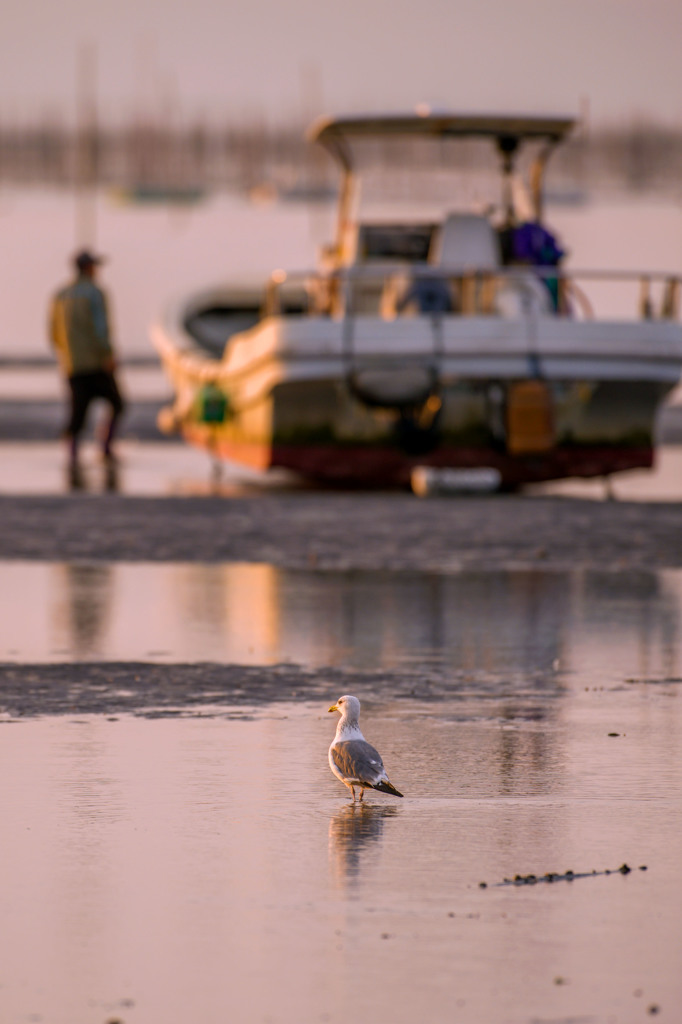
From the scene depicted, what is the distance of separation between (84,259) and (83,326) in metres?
0.62

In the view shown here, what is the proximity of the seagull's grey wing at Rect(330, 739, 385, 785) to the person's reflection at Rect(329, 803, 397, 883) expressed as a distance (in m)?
0.11

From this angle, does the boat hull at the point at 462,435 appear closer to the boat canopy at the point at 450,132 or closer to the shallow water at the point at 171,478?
the shallow water at the point at 171,478

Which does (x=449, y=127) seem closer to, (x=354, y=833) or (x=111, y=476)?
(x=111, y=476)

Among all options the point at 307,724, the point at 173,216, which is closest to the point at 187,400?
the point at 307,724

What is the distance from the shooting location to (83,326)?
2034 centimetres

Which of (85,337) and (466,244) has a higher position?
(466,244)

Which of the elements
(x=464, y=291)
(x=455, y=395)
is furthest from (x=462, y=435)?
(x=464, y=291)

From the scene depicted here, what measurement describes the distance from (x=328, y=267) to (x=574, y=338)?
4.05 metres

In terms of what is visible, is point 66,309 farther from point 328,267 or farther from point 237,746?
point 237,746

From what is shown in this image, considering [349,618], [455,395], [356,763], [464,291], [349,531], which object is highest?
[464,291]

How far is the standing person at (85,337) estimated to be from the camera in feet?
66.4

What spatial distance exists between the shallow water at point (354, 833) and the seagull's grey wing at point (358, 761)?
0.40ft

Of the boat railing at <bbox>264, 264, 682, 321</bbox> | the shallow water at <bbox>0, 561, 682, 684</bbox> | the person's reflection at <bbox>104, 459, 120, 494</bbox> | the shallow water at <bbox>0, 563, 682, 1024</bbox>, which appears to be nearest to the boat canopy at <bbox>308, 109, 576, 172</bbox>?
the boat railing at <bbox>264, 264, 682, 321</bbox>

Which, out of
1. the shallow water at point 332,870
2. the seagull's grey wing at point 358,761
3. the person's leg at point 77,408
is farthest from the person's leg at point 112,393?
the seagull's grey wing at point 358,761
